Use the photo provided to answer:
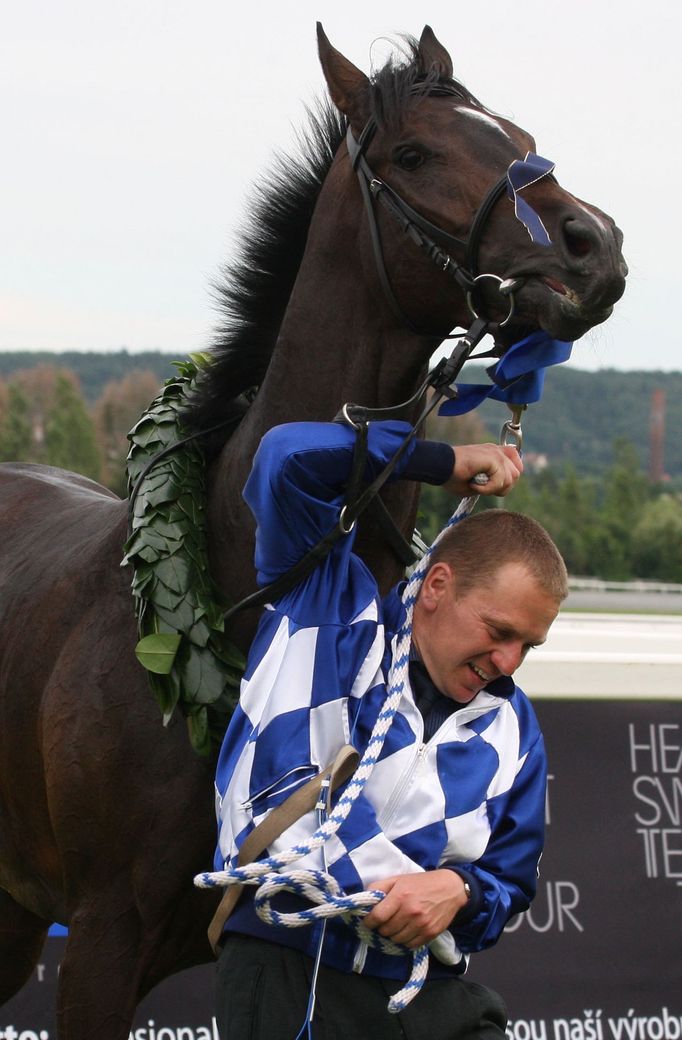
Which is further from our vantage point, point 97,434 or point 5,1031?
point 97,434

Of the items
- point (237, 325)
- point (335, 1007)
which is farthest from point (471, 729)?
point (237, 325)

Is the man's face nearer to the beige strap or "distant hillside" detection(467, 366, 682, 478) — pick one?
the beige strap

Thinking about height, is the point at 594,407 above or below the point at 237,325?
below

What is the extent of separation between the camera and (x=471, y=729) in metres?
2.07

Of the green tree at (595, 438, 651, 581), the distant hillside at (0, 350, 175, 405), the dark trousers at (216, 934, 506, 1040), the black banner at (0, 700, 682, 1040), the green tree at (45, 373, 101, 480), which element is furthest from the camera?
the distant hillside at (0, 350, 175, 405)

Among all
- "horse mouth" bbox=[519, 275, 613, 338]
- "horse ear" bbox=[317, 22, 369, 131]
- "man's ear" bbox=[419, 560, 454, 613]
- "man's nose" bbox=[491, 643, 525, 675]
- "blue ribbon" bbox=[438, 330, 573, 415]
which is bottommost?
"man's nose" bbox=[491, 643, 525, 675]

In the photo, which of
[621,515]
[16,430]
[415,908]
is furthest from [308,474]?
[16,430]

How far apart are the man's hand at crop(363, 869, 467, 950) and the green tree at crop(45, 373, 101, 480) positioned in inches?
1836

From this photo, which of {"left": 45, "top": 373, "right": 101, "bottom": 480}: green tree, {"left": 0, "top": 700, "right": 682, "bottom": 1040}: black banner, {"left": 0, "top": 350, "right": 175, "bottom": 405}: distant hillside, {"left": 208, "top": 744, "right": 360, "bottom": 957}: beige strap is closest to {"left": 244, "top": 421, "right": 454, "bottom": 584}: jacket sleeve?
{"left": 208, "top": 744, "right": 360, "bottom": 957}: beige strap

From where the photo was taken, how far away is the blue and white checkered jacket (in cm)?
196

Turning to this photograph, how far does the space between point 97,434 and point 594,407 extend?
137ft

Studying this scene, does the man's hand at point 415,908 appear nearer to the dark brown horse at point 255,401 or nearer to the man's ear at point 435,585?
the man's ear at point 435,585

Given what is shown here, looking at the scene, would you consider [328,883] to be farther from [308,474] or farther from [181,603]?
[181,603]

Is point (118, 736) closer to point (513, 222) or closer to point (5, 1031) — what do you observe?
point (513, 222)
